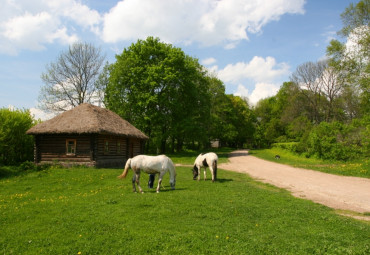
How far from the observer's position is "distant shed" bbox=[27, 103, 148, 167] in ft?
74.6

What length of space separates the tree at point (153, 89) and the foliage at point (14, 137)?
11928 millimetres

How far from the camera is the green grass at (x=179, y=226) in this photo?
218 inches

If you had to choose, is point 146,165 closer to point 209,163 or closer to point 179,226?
point 209,163

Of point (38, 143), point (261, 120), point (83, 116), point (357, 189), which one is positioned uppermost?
point (261, 120)

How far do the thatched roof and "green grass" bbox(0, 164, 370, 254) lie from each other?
1186cm

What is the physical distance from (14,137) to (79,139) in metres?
8.56

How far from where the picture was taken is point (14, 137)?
26531mm

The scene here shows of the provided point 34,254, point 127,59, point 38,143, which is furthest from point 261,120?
point 34,254

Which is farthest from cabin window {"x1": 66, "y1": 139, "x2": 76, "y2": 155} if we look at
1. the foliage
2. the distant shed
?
the foliage

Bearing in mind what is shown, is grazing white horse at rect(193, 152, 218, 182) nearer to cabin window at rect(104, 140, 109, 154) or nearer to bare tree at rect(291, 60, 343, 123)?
cabin window at rect(104, 140, 109, 154)

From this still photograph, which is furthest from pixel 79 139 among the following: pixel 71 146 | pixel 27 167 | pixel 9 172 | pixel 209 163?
pixel 209 163

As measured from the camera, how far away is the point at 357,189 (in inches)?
522

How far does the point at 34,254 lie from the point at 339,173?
2034 centimetres

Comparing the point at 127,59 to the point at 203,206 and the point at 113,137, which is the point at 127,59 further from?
the point at 203,206
